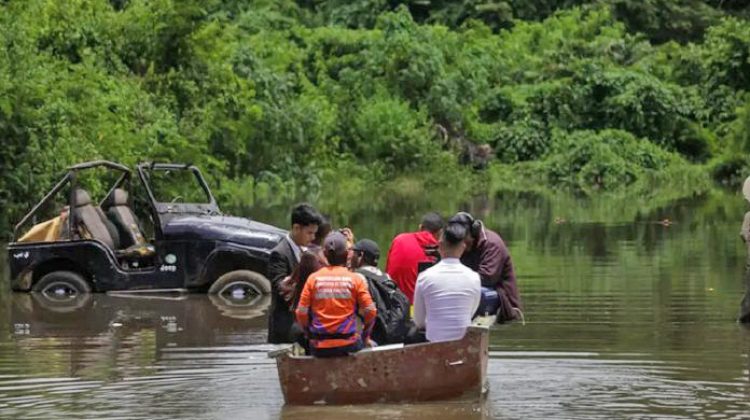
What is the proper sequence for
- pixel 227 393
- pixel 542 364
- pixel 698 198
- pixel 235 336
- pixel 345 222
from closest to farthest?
pixel 227 393
pixel 542 364
pixel 235 336
pixel 345 222
pixel 698 198

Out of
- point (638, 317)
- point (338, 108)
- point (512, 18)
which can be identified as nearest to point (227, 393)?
point (638, 317)

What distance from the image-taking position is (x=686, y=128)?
57.0m

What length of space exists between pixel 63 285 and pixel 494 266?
27.7 feet

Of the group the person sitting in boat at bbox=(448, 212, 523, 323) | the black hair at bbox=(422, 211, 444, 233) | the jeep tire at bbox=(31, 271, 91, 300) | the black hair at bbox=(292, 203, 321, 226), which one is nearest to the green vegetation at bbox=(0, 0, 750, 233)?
the jeep tire at bbox=(31, 271, 91, 300)

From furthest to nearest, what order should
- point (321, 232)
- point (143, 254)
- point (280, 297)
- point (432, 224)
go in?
point (143, 254) < point (432, 224) < point (321, 232) < point (280, 297)

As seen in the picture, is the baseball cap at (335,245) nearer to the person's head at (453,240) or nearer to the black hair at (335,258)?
the black hair at (335,258)

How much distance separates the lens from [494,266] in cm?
1331

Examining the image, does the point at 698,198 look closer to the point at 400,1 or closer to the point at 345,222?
the point at 345,222

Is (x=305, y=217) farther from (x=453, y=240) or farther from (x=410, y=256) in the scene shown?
(x=410, y=256)

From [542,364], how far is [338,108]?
41993 mm

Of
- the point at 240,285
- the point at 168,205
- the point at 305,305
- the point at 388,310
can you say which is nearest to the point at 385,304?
the point at 388,310

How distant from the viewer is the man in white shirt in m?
11.8

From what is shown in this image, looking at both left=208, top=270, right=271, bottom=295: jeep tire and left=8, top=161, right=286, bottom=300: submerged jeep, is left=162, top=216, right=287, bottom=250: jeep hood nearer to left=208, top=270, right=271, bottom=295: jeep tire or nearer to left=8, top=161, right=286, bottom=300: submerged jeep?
left=8, top=161, right=286, bottom=300: submerged jeep

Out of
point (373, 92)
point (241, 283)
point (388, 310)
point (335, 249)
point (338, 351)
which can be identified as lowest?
point (241, 283)
